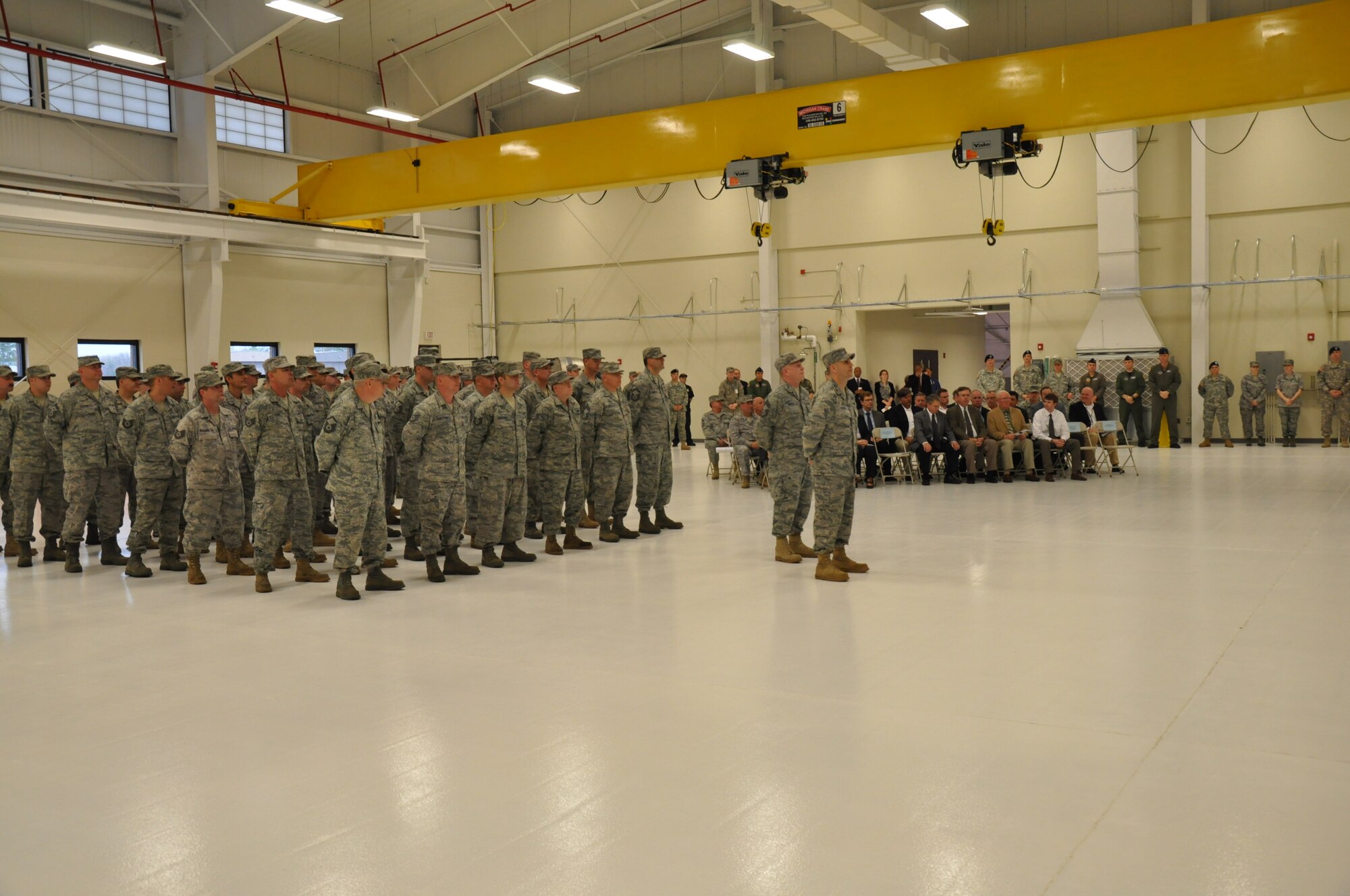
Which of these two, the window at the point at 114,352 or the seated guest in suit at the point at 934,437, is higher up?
the window at the point at 114,352

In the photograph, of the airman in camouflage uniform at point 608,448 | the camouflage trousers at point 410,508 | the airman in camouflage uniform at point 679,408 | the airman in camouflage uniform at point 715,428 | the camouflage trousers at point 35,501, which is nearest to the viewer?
the camouflage trousers at point 410,508

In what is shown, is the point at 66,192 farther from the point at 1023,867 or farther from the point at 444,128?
the point at 1023,867

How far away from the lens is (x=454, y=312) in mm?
27266

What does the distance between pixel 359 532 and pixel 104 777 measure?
11.7ft

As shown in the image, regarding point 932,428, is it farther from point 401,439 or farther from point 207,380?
point 207,380

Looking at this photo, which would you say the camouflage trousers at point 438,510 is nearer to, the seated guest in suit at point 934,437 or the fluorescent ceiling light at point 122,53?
the seated guest in suit at point 934,437

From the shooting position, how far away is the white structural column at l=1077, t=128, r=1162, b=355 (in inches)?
789

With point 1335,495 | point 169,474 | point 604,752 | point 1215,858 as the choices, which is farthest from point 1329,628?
point 169,474

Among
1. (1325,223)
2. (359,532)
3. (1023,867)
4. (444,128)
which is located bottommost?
(1023,867)

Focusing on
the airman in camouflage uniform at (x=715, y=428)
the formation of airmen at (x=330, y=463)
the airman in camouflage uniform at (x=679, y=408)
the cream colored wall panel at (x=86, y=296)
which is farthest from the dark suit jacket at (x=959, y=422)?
the cream colored wall panel at (x=86, y=296)

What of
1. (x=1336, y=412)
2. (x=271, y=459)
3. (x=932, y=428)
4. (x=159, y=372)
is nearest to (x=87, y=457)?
(x=159, y=372)

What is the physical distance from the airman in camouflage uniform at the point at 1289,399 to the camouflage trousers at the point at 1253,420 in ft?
1.03

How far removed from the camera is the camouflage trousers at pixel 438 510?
823cm

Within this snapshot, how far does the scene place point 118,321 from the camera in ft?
64.4
